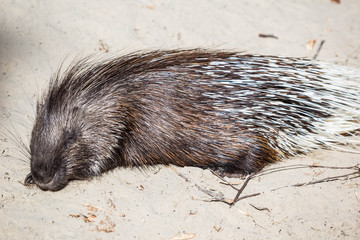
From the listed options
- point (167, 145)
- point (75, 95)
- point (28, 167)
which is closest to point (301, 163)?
point (167, 145)

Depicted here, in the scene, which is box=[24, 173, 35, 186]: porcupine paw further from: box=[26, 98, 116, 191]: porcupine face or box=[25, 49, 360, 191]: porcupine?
box=[25, 49, 360, 191]: porcupine

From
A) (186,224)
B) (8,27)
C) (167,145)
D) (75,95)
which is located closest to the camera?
(186,224)

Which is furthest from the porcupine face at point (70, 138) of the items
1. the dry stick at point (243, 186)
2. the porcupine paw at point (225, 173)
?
the dry stick at point (243, 186)

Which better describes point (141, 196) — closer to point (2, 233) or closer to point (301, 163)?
point (2, 233)

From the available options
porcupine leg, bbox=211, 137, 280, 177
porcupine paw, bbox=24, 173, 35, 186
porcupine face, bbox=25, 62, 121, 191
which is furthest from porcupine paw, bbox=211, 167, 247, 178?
porcupine paw, bbox=24, 173, 35, 186

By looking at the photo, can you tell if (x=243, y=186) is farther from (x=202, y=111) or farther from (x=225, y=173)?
(x=202, y=111)
